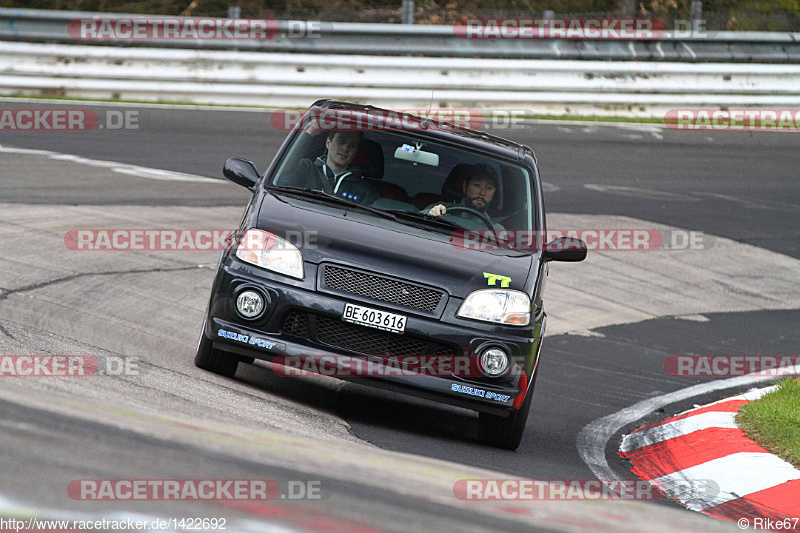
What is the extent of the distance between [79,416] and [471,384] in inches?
103

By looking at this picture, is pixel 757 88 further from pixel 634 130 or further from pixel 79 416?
pixel 79 416

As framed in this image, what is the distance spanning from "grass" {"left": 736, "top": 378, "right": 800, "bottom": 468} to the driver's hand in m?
2.15

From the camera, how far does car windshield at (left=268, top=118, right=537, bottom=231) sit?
7031mm

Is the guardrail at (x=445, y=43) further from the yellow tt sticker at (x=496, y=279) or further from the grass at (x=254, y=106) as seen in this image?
the yellow tt sticker at (x=496, y=279)

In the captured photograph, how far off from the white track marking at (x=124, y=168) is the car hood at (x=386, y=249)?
6.86 m

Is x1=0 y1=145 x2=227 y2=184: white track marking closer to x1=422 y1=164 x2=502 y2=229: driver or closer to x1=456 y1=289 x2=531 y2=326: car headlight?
x1=422 y1=164 x2=502 y2=229: driver

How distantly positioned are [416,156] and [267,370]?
1.62 meters

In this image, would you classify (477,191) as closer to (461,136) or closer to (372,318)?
(461,136)

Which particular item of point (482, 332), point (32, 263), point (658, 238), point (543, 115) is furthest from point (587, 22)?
point (482, 332)

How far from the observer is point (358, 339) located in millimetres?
6070

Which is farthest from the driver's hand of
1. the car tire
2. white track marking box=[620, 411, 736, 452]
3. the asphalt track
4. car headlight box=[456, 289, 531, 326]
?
white track marking box=[620, 411, 736, 452]

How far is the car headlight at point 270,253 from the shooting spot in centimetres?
616

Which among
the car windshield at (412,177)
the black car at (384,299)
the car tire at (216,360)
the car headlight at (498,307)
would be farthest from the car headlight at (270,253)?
the car headlight at (498,307)

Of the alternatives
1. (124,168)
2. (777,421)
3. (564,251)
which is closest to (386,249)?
(564,251)
